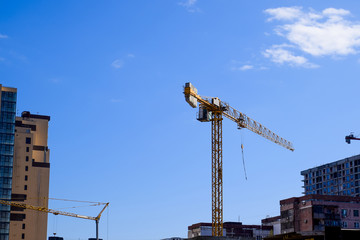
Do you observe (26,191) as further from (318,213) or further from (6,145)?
(318,213)

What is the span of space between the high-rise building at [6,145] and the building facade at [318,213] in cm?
8534

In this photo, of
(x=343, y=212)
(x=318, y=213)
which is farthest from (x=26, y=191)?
(x=343, y=212)

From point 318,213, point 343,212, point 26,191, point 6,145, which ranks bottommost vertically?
point 318,213

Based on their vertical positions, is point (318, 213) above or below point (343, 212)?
below

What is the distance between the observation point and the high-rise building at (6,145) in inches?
7470

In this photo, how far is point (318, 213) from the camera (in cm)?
16225

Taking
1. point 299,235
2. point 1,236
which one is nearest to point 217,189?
point 299,235

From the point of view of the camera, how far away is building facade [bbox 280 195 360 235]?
16200cm

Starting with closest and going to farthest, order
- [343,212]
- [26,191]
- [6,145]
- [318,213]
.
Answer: [318,213], [343,212], [6,145], [26,191]

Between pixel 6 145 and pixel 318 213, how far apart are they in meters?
98.8

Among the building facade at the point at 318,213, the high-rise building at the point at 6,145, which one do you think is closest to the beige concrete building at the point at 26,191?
the high-rise building at the point at 6,145

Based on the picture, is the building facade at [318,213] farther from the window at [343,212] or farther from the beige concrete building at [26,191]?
the beige concrete building at [26,191]

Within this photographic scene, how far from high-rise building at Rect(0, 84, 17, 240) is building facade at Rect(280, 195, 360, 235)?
85.3 metres

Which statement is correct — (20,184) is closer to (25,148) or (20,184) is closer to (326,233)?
(25,148)
